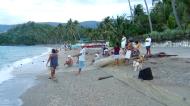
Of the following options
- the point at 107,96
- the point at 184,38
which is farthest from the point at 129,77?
the point at 184,38

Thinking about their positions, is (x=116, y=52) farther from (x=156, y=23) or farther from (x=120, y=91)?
(x=156, y=23)

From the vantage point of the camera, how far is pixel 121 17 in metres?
56.8

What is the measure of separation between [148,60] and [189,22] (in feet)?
97.4

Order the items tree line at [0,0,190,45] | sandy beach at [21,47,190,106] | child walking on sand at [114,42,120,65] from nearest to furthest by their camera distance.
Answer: sandy beach at [21,47,190,106]
child walking on sand at [114,42,120,65]
tree line at [0,0,190,45]

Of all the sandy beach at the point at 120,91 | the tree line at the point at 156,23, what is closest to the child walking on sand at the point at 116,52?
the sandy beach at the point at 120,91

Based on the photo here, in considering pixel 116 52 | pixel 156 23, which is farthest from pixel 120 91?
pixel 156 23

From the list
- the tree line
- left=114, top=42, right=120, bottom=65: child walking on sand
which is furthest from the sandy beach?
the tree line

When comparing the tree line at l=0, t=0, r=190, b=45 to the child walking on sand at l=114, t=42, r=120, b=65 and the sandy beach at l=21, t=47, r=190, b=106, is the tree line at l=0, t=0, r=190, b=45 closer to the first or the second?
the child walking on sand at l=114, t=42, r=120, b=65

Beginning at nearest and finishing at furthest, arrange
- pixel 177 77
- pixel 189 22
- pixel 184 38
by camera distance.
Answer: pixel 177 77
pixel 184 38
pixel 189 22

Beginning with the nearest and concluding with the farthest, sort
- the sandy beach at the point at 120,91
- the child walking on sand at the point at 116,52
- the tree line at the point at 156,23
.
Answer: the sandy beach at the point at 120,91 < the child walking on sand at the point at 116,52 < the tree line at the point at 156,23

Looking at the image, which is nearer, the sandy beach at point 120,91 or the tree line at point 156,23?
the sandy beach at point 120,91

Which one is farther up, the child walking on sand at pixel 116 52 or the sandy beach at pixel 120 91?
the child walking on sand at pixel 116 52

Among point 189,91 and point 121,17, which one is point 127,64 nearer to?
point 189,91

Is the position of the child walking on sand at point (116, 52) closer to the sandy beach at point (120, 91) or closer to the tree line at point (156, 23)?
the sandy beach at point (120, 91)
